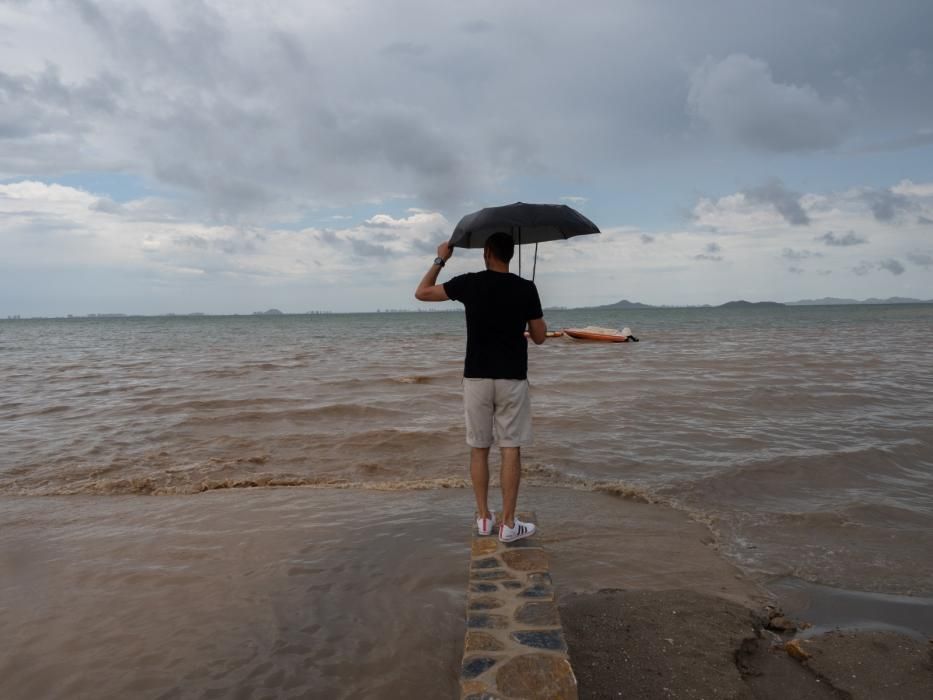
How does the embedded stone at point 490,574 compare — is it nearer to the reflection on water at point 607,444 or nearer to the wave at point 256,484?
the reflection on water at point 607,444

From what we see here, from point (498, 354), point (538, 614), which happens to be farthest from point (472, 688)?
point (498, 354)

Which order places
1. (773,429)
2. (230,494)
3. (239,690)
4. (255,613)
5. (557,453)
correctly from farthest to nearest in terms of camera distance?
(773,429) → (557,453) → (230,494) → (255,613) → (239,690)

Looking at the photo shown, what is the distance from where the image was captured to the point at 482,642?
2871mm

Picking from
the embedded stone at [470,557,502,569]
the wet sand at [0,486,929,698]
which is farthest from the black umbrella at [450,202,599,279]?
the wet sand at [0,486,929,698]

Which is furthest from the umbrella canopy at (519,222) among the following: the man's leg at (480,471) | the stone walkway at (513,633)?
the stone walkway at (513,633)

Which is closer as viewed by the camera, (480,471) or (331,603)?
(331,603)

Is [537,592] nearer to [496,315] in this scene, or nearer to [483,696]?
[483,696]

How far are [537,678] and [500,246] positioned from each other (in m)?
2.50

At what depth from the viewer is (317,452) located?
8102 millimetres

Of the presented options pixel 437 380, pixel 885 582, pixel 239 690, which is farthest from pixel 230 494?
pixel 437 380

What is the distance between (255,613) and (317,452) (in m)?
4.49

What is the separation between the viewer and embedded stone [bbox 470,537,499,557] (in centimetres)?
391

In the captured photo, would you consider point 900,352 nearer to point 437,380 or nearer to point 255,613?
point 437,380

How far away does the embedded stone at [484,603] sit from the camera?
126 inches
